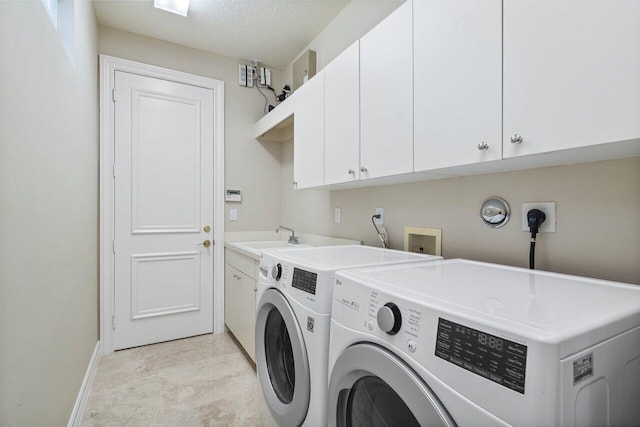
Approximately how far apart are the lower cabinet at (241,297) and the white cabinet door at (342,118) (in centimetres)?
85

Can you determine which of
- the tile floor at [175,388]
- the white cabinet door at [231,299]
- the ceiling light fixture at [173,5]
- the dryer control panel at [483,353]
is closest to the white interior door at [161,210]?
the white cabinet door at [231,299]

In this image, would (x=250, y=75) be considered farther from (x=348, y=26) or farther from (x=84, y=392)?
(x=84, y=392)

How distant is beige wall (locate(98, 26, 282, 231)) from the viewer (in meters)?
2.77

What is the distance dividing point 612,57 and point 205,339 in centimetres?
305

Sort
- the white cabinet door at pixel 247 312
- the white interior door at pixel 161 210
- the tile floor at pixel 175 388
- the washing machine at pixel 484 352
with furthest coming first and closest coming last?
1. the white interior door at pixel 161 210
2. the white cabinet door at pixel 247 312
3. the tile floor at pixel 175 388
4. the washing machine at pixel 484 352

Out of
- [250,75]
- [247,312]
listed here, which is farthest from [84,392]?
[250,75]

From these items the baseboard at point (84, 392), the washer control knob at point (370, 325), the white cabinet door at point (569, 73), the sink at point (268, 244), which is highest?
A: the white cabinet door at point (569, 73)

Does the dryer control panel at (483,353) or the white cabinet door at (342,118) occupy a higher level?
the white cabinet door at (342,118)

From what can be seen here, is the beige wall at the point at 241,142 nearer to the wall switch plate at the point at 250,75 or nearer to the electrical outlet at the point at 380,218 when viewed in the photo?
the wall switch plate at the point at 250,75

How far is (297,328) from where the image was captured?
114 centimetres

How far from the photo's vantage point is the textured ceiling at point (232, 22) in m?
2.23

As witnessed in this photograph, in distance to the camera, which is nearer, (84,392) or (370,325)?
(370,325)

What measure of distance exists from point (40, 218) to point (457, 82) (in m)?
1.52

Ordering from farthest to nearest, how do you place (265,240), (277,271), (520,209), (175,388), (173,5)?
(265,240) < (173,5) < (175,388) < (277,271) < (520,209)
